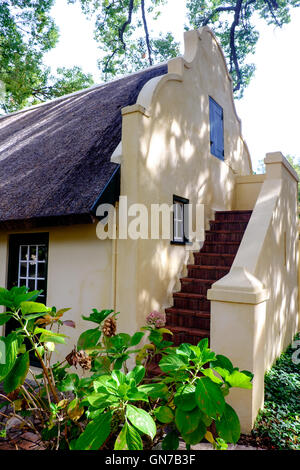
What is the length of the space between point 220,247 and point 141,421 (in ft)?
14.9

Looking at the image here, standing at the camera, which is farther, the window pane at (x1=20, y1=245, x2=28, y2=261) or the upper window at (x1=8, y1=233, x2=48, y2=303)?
the window pane at (x1=20, y1=245, x2=28, y2=261)

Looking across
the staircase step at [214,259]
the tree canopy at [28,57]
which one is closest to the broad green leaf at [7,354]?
the staircase step at [214,259]

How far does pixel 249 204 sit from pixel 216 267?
3.59 m

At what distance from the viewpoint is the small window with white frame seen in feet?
17.4

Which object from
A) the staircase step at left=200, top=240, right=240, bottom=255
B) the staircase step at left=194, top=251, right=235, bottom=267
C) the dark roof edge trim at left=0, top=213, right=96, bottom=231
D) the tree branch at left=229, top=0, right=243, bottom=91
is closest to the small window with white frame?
the staircase step at left=194, top=251, right=235, bottom=267

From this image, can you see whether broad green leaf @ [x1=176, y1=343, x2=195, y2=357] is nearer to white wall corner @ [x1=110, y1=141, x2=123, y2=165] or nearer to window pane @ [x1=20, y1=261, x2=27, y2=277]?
white wall corner @ [x1=110, y1=141, x2=123, y2=165]

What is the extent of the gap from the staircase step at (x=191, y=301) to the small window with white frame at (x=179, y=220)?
3.02ft

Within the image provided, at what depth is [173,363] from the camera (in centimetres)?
205

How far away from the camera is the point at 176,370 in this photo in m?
2.07

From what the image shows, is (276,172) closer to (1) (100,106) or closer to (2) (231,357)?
(2) (231,357)

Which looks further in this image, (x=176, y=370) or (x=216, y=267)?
(x=216, y=267)

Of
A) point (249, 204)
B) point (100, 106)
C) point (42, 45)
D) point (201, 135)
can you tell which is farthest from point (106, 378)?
point (42, 45)

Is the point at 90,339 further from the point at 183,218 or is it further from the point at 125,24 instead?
the point at 125,24

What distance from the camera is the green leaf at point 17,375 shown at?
1.90m
